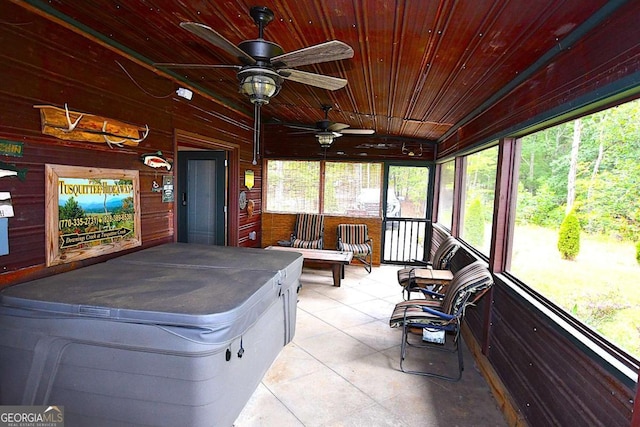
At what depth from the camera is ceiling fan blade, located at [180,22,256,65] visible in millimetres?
1732

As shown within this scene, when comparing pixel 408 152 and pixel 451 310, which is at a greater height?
pixel 408 152

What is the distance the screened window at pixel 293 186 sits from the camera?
6832 millimetres

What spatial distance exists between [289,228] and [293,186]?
32.8 inches

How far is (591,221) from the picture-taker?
1822mm

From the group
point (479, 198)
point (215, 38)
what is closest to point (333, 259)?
point (479, 198)

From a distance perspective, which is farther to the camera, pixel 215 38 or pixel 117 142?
pixel 117 142

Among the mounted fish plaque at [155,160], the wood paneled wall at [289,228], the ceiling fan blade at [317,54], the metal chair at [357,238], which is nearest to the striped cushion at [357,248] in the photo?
the metal chair at [357,238]

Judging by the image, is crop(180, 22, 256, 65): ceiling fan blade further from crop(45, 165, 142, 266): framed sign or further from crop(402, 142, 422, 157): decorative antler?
crop(402, 142, 422, 157): decorative antler

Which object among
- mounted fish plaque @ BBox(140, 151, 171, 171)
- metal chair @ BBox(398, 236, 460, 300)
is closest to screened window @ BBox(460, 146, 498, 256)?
metal chair @ BBox(398, 236, 460, 300)

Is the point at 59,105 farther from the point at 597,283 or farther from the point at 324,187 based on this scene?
the point at 324,187

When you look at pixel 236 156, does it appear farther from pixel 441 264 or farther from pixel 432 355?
pixel 432 355

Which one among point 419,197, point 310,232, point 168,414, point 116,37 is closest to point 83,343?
point 168,414

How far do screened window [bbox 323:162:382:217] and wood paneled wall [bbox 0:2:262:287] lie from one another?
3.48m

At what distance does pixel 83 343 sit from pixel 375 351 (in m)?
2.39
